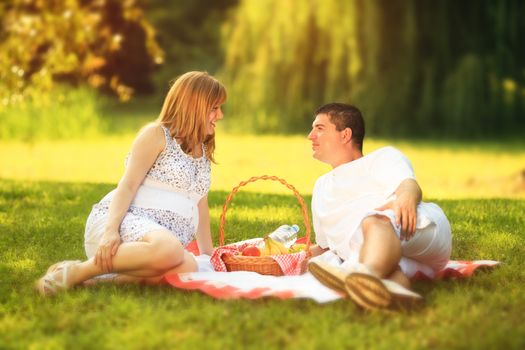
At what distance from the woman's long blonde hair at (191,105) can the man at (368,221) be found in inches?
21.5

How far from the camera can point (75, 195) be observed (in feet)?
22.3

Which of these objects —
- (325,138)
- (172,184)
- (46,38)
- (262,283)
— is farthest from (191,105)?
(46,38)

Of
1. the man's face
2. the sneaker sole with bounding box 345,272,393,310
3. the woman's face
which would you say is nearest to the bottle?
the man's face

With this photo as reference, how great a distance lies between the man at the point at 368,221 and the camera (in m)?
3.29

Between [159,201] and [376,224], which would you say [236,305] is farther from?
[159,201]

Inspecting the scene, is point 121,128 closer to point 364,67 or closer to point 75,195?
point 364,67

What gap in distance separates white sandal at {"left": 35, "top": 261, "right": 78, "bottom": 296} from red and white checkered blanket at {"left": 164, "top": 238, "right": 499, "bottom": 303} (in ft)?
1.52

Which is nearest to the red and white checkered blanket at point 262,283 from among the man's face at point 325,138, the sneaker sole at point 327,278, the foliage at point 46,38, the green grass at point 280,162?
the sneaker sole at point 327,278

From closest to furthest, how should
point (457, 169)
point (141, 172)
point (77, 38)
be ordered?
point (141, 172), point (77, 38), point (457, 169)

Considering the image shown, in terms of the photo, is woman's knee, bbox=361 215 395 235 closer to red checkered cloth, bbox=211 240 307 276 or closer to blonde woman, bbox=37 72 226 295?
red checkered cloth, bbox=211 240 307 276

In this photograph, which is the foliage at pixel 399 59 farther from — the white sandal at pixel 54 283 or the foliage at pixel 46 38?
the white sandal at pixel 54 283

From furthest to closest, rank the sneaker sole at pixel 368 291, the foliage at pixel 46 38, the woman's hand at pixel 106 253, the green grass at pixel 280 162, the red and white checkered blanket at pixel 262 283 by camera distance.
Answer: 1. the green grass at pixel 280 162
2. the foliage at pixel 46 38
3. the woman's hand at pixel 106 253
4. the red and white checkered blanket at pixel 262 283
5. the sneaker sole at pixel 368 291

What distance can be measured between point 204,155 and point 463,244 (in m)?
1.66

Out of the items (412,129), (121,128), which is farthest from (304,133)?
(121,128)
